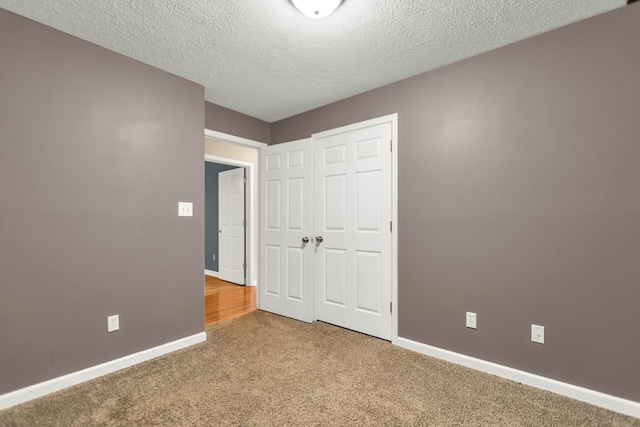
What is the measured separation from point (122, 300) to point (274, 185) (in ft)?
6.34

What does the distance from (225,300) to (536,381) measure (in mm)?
3551

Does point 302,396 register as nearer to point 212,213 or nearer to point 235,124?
point 235,124

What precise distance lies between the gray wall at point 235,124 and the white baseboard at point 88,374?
2.15 metres

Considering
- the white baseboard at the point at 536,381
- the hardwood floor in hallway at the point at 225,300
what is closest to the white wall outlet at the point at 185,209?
the hardwood floor in hallway at the point at 225,300

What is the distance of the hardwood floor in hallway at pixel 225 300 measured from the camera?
11.6ft

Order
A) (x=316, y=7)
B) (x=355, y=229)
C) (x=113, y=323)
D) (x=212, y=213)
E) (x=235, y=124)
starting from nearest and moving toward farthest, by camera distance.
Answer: (x=316, y=7), (x=113, y=323), (x=355, y=229), (x=235, y=124), (x=212, y=213)

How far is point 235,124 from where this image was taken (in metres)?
3.39

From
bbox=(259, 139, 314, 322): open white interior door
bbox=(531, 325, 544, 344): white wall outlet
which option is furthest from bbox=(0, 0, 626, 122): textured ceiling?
bbox=(531, 325, 544, 344): white wall outlet

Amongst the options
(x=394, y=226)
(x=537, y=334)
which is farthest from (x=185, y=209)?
(x=537, y=334)

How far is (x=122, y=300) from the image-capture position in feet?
7.44

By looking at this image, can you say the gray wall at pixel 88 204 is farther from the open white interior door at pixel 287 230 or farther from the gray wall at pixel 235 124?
the open white interior door at pixel 287 230

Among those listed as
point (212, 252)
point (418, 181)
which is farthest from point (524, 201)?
point (212, 252)

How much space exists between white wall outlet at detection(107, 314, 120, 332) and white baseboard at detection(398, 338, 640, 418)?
2.34m

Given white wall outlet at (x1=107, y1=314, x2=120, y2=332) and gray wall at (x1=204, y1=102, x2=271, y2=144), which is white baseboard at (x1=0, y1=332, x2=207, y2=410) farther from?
gray wall at (x1=204, y1=102, x2=271, y2=144)
